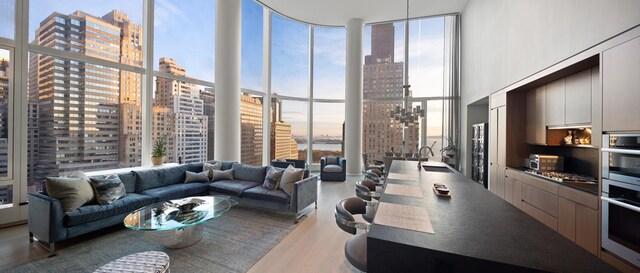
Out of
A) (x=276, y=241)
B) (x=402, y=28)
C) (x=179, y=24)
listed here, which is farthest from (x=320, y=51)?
(x=276, y=241)

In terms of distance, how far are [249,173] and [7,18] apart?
411 centimetres

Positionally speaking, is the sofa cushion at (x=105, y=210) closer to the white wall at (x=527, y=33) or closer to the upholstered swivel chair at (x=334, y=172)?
the upholstered swivel chair at (x=334, y=172)

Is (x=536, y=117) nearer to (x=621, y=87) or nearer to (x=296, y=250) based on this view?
(x=621, y=87)

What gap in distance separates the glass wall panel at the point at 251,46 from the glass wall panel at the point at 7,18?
3785 millimetres

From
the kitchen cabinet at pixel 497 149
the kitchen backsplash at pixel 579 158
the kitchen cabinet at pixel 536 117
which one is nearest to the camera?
the kitchen backsplash at pixel 579 158

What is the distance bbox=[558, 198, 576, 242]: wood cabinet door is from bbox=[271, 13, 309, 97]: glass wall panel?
647 cm

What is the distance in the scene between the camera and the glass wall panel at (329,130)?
7926 mm

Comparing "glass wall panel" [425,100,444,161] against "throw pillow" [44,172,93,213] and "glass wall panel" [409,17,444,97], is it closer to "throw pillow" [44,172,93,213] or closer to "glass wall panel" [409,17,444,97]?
"glass wall panel" [409,17,444,97]

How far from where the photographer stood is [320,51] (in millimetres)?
7785

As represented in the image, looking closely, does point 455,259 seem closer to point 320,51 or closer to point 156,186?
point 156,186

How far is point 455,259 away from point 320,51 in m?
7.68

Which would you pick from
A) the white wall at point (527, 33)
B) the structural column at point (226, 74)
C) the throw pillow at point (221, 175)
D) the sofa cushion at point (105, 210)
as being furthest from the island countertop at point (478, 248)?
the structural column at point (226, 74)

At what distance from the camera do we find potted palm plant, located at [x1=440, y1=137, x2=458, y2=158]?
22.0 ft

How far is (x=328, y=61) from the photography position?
7820 millimetres
